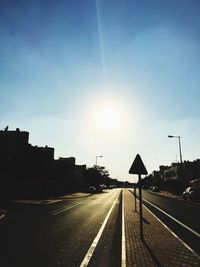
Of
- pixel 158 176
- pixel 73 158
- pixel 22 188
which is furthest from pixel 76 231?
pixel 158 176

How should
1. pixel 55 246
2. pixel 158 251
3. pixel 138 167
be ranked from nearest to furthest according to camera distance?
pixel 158 251 → pixel 55 246 → pixel 138 167

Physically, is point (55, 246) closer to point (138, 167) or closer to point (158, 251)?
point (158, 251)

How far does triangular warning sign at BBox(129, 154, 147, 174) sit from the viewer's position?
39.3 ft

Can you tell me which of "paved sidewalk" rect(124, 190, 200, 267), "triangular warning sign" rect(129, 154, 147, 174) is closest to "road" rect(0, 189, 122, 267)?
"paved sidewalk" rect(124, 190, 200, 267)

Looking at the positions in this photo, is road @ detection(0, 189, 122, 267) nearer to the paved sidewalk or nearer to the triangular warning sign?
the paved sidewalk

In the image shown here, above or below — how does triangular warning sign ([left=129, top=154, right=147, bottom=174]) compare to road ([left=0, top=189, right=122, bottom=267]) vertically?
above

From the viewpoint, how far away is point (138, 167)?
39.7 ft

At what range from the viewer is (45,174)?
49250mm

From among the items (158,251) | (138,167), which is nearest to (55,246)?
(158,251)

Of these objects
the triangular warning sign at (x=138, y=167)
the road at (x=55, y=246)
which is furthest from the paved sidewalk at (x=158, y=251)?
the triangular warning sign at (x=138, y=167)

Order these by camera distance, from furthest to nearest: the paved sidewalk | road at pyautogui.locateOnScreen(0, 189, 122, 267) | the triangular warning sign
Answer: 1. the triangular warning sign
2. road at pyautogui.locateOnScreen(0, 189, 122, 267)
3. the paved sidewalk

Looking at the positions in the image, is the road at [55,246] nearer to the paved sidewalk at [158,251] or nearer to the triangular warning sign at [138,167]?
the paved sidewalk at [158,251]

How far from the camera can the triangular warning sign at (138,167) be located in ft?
39.3

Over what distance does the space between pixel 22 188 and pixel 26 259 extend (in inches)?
1342
